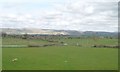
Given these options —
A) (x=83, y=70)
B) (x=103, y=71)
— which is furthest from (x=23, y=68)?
(x=103, y=71)

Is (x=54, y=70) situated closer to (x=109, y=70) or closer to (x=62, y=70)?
(x=62, y=70)

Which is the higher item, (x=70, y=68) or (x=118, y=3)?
(x=118, y=3)

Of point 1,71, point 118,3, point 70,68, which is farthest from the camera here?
point 118,3

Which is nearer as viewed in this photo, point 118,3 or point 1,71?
point 1,71

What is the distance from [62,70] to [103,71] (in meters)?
4.03

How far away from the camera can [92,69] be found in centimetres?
2945

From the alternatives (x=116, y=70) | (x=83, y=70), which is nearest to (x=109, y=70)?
(x=116, y=70)

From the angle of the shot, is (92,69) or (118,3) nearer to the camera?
(92,69)

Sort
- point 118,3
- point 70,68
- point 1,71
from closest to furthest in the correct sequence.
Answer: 1. point 1,71
2. point 70,68
3. point 118,3

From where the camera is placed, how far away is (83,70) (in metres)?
29.1

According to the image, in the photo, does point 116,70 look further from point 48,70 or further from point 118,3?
point 118,3

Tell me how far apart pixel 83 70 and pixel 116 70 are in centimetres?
330

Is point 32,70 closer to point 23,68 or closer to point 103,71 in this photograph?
point 23,68

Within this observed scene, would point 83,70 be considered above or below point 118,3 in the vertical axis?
below
